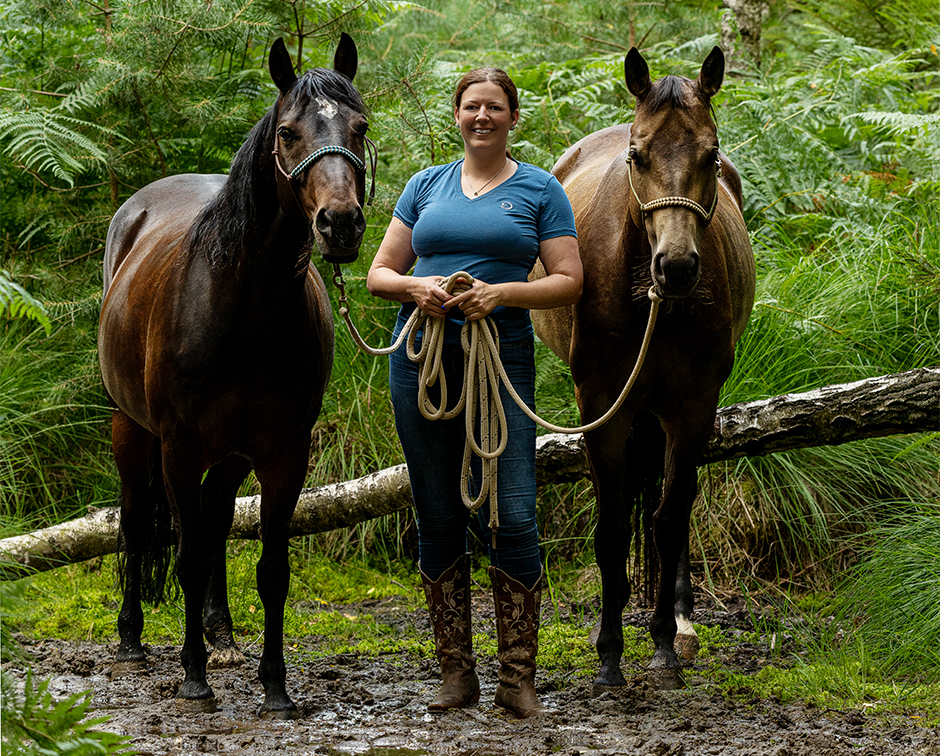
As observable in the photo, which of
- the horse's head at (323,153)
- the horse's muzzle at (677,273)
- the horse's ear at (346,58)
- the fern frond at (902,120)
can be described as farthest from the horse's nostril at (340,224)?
the fern frond at (902,120)

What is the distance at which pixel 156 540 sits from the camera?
13.7 ft

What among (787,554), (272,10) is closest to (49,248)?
(272,10)

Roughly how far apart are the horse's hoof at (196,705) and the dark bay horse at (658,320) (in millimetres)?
1417

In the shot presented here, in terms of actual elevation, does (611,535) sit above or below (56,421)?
below

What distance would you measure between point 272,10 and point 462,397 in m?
3.75

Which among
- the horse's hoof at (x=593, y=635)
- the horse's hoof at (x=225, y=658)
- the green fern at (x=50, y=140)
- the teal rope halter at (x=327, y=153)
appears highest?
the green fern at (x=50, y=140)

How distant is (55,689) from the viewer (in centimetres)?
349

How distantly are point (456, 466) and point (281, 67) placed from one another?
1.48m

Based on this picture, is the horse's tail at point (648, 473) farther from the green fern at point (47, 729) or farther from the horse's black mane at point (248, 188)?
the green fern at point (47, 729)

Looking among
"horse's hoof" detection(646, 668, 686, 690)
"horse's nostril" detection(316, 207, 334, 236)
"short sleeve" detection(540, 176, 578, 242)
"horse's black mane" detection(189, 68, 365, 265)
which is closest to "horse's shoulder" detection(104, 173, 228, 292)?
"horse's black mane" detection(189, 68, 365, 265)

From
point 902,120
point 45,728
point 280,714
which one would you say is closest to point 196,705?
point 280,714

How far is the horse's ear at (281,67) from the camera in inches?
119

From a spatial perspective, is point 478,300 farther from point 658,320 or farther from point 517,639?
point 517,639

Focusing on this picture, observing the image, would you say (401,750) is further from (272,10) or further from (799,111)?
(799,111)
